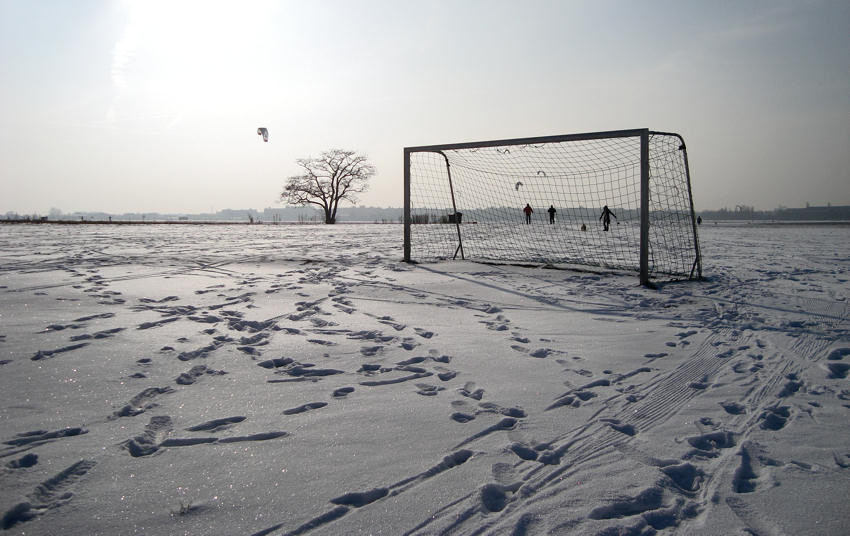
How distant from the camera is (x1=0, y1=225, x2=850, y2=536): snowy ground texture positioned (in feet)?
4.63

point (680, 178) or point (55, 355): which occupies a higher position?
point (680, 178)

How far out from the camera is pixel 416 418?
2.08m

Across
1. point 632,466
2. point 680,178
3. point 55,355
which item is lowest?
point 632,466

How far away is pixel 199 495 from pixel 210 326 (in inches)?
92.5

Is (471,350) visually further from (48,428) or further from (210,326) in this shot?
(48,428)

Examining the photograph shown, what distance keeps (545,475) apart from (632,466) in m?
0.37

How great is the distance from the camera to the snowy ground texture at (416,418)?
1.41 meters

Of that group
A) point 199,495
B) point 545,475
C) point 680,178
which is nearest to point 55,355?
point 199,495

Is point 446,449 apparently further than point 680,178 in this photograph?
No

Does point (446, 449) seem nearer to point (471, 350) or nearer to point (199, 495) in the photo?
point (199, 495)

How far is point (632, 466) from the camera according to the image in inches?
67.1

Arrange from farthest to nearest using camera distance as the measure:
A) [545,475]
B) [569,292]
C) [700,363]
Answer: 1. [569,292]
2. [700,363]
3. [545,475]

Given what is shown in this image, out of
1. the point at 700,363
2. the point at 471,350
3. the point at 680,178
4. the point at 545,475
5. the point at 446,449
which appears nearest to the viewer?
the point at 545,475

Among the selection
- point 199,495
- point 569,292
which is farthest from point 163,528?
point 569,292
